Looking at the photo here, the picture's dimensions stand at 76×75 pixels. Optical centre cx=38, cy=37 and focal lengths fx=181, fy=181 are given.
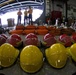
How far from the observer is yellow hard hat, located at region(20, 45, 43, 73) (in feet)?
6.31

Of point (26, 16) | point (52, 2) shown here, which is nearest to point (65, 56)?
point (26, 16)

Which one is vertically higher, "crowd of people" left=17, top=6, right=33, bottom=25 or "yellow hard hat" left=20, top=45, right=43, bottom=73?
"crowd of people" left=17, top=6, right=33, bottom=25

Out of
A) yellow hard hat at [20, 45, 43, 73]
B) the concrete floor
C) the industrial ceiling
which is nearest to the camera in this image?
yellow hard hat at [20, 45, 43, 73]

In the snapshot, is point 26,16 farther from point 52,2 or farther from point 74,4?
point 74,4

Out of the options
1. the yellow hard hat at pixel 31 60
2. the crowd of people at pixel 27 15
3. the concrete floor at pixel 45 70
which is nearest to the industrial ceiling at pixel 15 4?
the crowd of people at pixel 27 15

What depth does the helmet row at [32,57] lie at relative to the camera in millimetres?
1937

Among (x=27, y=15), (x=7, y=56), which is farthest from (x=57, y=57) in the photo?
(x=27, y=15)

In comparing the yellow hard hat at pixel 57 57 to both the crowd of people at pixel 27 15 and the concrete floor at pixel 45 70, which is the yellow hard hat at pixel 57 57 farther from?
the crowd of people at pixel 27 15

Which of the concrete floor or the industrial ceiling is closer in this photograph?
the concrete floor

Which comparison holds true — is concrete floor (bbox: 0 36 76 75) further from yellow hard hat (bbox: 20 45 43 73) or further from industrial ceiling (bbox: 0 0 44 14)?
industrial ceiling (bbox: 0 0 44 14)

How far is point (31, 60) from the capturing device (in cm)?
192

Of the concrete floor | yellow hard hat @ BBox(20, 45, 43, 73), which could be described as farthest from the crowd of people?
yellow hard hat @ BBox(20, 45, 43, 73)

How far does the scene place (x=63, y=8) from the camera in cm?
704

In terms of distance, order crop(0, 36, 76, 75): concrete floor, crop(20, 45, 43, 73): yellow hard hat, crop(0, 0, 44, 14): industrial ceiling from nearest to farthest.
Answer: crop(20, 45, 43, 73): yellow hard hat → crop(0, 36, 76, 75): concrete floor → crop(0, 0, 44, 14): industrial ceiling
